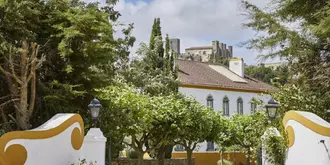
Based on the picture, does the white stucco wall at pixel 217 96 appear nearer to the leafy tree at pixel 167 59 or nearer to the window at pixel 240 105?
the window at pixel 240 105

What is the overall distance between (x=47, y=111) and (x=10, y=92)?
1.32 m

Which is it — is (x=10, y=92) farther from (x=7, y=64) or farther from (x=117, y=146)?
(x=117, y=146)

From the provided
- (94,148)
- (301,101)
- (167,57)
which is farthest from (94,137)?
(167,57)

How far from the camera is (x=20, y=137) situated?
32.3 feet

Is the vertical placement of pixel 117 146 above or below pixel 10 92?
below

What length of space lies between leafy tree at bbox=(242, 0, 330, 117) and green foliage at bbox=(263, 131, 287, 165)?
11.4ft

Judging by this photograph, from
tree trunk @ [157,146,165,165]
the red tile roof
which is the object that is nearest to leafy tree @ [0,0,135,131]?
tree trunk @ [157,146,165,165]

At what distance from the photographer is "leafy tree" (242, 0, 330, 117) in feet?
56.3

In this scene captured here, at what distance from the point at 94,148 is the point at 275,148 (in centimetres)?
488

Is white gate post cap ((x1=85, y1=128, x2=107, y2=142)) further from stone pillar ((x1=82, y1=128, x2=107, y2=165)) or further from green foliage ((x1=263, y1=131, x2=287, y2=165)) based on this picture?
green foliage ((x1=263, y1=131, x2=287, y2=165))

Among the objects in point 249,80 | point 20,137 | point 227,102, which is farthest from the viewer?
point 249,80

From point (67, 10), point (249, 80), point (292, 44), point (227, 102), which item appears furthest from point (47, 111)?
point (249, 80)

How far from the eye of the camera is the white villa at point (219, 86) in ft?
131

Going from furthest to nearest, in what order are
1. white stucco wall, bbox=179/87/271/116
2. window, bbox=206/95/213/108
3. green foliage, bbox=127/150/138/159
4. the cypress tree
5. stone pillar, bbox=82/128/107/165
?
window, bbox=206/95/213/108 → white stucco wall, bbox=179/87/271/116 → the cypress tree → green foliage, bbox=127/150/138/159 → stone pillar, bbox=82/128/107/165
